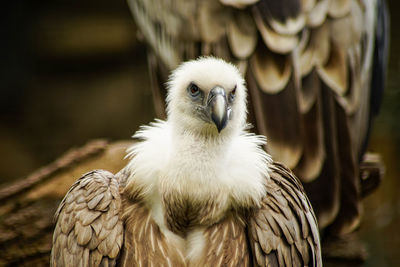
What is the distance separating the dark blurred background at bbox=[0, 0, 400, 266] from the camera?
17.0 ft

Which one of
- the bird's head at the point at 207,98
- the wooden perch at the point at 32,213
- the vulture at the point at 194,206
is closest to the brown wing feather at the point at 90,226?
the vulture at the point at 194,206

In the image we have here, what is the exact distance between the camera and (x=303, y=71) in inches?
104

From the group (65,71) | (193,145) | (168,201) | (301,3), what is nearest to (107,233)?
(168,201)

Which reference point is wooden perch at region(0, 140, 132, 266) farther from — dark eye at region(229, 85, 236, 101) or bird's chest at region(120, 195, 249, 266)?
dark eye at region(229, 85, 236, 101)

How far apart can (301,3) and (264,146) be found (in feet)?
2.22

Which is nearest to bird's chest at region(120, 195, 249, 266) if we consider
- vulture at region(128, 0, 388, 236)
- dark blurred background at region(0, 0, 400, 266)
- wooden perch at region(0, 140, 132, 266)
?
vulture at region(128, 0, 388, 236)

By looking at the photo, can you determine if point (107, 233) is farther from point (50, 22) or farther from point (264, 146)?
point (50, 22)

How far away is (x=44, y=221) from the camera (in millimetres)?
2707

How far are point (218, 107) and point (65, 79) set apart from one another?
3.95 metres

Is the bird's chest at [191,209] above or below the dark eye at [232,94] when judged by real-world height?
below

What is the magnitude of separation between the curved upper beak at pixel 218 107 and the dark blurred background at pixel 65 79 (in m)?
3.33

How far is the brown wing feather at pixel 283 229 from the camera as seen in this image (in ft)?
5.86

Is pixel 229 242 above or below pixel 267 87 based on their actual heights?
below

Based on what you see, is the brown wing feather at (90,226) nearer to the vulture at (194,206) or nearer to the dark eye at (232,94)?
the vulture at (194,206)
